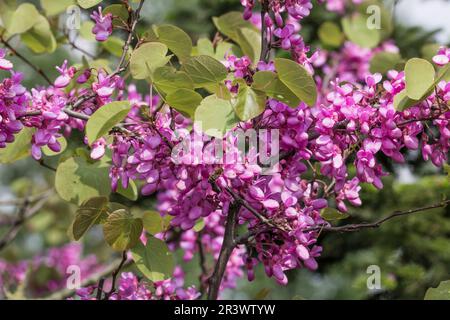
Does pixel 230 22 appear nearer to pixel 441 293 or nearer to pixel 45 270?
pixel 441 293

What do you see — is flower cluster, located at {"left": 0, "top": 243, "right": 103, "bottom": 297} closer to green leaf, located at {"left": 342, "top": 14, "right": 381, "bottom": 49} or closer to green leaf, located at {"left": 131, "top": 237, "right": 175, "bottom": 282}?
green leaf, located at {"left": 131, "top": 237, "right": 175, "bottom": 282}

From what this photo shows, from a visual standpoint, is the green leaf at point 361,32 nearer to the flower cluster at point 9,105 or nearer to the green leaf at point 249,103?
the green leaf at point 249,103

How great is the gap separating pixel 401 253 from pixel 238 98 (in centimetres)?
167

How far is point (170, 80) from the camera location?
1339mm

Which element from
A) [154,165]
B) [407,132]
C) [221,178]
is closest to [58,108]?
[154,165]

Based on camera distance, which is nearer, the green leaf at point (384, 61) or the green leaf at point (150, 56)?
the green leaf at point (150, 56)

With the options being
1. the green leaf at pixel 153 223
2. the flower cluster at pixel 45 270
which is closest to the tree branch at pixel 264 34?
the green leaf at pixel 153 223

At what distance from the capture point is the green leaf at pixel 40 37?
1929mm

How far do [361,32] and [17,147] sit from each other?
1.37 metres

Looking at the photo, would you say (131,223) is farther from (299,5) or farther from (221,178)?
(299,5)

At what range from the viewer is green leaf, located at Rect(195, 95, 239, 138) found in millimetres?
1253

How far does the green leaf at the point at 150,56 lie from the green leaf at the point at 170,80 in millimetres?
33

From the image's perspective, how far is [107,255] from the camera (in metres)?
4.42

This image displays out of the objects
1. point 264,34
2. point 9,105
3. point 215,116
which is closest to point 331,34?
point 264,34
